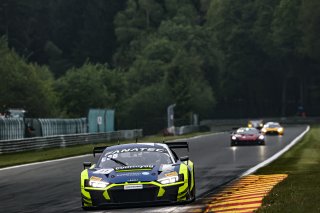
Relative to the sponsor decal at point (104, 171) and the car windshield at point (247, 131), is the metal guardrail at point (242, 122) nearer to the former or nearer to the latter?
the car windshield at point (247, 131)

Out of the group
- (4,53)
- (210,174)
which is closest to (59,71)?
(4,53)

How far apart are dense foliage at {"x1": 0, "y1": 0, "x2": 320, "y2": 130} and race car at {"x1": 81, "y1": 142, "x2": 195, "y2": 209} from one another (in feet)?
310

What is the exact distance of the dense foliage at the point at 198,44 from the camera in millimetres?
125250

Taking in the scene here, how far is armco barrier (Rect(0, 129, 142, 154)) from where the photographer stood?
4531 centimetres

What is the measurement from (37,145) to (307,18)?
307 ft

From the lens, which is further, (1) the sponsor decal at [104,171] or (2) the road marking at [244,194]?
(1) the sponsor decal at [104,171]

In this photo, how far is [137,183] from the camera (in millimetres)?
14680

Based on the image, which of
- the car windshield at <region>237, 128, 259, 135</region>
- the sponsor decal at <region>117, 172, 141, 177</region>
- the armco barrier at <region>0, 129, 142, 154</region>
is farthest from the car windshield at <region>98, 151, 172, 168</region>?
the car windshield at <region>237, 128, 259, 135</region>

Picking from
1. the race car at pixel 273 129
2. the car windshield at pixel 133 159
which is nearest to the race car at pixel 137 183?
the car windshield at pixel 133 159

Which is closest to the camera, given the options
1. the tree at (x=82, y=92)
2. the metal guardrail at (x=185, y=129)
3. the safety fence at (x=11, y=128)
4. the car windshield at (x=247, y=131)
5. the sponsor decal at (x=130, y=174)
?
the sponsor decal at (x=130, y=174)

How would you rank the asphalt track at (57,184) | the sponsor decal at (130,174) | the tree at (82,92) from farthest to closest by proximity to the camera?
the tree at (82,92) → the asphalt track at (57,184) → the sponsor decal at (130,174)

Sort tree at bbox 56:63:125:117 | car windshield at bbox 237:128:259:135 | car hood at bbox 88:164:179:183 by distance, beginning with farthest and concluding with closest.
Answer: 1. tree at bbox 56:63:125:117
2. car windshield at bbox 237:128:259:135
3. car hood at bbox 88:164:179:183

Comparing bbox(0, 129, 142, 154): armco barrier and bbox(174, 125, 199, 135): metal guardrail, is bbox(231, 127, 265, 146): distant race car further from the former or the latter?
bbox(174, 125, 199, 135): metal guardrail

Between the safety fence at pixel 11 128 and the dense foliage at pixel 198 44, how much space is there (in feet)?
202
